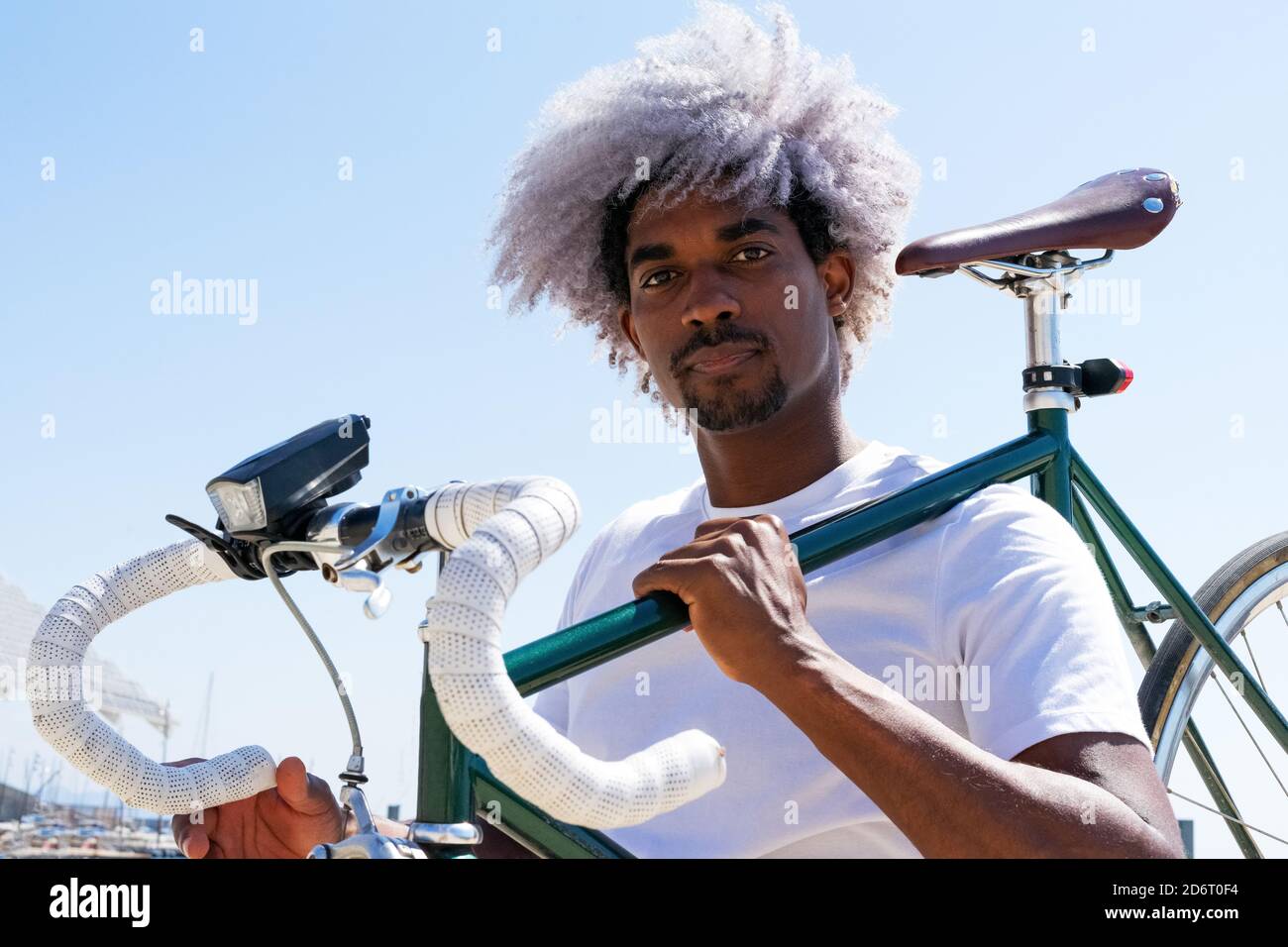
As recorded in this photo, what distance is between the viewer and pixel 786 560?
1.49m

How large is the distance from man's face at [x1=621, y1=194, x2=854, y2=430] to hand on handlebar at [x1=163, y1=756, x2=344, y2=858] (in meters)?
0.94

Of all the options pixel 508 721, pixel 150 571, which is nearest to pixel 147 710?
pixel 150 571

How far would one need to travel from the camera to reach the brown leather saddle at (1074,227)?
201 centimetres

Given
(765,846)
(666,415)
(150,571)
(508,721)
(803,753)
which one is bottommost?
(765,846)

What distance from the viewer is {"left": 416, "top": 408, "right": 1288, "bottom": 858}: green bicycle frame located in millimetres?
1219

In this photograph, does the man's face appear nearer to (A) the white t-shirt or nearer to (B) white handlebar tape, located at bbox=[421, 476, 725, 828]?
(A) the white t-shirt

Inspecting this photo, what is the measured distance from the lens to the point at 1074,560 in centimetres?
182

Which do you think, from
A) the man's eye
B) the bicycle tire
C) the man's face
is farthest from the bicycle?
the bicycle tire

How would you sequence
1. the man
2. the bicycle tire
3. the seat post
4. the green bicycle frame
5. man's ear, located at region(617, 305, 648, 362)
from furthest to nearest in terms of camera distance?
man's ear, located at region(617, 305, 648, 362) → the bicycle tire → the seat post → the man → the green bicycle frame

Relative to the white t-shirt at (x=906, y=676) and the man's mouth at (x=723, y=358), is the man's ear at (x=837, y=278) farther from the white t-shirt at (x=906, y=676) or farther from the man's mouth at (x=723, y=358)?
the white t-shirt at (x=906, y=676)

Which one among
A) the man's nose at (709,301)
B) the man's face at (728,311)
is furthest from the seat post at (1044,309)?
the man's nose at (709,301)

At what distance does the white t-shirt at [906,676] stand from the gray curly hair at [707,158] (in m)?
0.76
